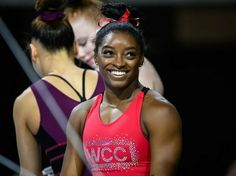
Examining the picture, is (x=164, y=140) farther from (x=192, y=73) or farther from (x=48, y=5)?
(x=192, y=73)

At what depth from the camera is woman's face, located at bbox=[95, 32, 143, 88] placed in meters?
2.38

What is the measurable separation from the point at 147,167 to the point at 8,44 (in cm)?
157

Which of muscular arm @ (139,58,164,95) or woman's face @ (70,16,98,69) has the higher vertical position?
woman's face @ (70,16,98,69)

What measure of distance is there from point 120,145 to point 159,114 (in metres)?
0.15

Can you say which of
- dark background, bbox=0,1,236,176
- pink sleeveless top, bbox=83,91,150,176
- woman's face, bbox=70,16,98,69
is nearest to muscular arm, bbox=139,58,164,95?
woman's face, bbox=70,16,98,69

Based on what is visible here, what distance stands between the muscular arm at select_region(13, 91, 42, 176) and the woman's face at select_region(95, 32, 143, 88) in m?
0.52

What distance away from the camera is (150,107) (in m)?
2.36

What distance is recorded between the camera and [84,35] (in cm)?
325

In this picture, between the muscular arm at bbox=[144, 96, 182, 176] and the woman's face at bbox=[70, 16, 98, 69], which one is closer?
the muscular arm at bbox=[144, 96, 182, 176]

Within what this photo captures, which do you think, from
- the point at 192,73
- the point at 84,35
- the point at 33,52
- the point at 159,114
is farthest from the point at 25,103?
the point at 192,73

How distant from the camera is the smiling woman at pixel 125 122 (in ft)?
7.61

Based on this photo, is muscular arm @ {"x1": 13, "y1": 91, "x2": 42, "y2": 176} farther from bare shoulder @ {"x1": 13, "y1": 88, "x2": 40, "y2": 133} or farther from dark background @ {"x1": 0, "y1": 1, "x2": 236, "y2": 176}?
dark background @ {"x1": 0, "y1": 1, "x2": 236, "y2": 176}

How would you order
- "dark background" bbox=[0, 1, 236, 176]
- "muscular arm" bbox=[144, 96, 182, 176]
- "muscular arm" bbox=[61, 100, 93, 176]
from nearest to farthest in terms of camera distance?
"muscular arm" bbox=[144, 96, 182, 176] < "muscular arm" bbox=[61, 100, 93, 176] < "dark background" bbox=[0, 1, 236, 176]

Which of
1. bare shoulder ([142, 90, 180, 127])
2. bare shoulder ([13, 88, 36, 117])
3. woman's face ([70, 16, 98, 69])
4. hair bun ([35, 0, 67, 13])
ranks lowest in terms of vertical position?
bare shoulder ([13, 88, 36, 117])
